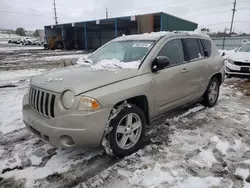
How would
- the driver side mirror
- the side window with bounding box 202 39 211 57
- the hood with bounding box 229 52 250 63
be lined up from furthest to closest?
the hood with bounding box 229 52 250 63
the side window with bounding box 202 39 211 57
the driver side mirror

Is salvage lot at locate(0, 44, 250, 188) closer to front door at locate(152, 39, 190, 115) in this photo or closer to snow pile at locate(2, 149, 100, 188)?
snow pile at locate(2, 149, 100, 188)

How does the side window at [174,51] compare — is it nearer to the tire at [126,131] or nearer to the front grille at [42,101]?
the tire at [126,131]

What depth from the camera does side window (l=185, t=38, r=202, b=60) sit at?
14.1 feet

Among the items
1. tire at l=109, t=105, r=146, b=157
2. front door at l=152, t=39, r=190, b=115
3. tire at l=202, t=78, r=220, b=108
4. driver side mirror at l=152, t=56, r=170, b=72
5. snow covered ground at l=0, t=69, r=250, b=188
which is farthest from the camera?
tire at l=202, t=78, r=220, b=108

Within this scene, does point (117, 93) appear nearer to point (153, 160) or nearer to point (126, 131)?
point (126, 131)

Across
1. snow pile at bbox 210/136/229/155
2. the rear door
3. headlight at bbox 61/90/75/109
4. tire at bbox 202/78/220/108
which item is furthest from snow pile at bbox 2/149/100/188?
tire at bbox 202/78/220/108

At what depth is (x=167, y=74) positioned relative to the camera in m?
3.58

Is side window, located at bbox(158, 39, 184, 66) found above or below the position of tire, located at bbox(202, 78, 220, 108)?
above

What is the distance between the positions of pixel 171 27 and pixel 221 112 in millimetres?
18282

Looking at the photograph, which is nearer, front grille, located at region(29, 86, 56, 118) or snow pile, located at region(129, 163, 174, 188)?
snow pile, located at region(129, 163, 174, 188)

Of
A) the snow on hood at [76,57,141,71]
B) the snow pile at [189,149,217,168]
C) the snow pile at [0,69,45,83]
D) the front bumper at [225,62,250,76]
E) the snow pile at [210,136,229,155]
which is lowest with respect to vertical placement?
the snow pile at [189,149,217,168]

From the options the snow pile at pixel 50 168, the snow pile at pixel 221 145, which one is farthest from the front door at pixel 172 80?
the snow pile at pixel 50 168

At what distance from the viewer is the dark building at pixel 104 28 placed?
22047 mm

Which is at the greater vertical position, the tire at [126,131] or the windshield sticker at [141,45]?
the windshield sticker at [141,45]
